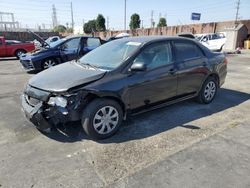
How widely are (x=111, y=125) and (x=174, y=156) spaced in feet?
3.64

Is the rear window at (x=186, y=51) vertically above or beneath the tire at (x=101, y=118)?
above

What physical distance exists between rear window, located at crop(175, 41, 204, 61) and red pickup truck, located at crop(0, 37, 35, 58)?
45.5 feet

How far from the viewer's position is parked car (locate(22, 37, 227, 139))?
3453mm

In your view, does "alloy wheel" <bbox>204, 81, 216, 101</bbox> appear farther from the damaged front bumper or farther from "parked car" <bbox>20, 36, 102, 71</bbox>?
"parked car" <bbox>20, 36, 102, 71</bbox>

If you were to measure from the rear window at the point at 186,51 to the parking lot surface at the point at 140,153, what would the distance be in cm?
113

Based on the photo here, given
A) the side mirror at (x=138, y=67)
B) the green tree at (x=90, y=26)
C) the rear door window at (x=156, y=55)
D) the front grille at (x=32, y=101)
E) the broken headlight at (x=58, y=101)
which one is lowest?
the front grille at (x=32, y=101)

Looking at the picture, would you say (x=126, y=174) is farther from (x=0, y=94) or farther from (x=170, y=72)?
(x=0, y=94)

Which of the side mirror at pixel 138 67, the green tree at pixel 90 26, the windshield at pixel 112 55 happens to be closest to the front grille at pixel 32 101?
the windshield at pixel 112 55

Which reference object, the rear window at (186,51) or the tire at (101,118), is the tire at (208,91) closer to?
the rear window at (186,51)

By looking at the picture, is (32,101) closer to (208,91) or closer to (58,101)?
(58,101)

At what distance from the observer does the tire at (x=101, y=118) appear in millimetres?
3521

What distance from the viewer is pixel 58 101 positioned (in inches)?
135

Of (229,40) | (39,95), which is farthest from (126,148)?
(229,40)

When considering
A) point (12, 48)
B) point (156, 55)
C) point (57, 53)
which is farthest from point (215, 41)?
point (156, 55)
